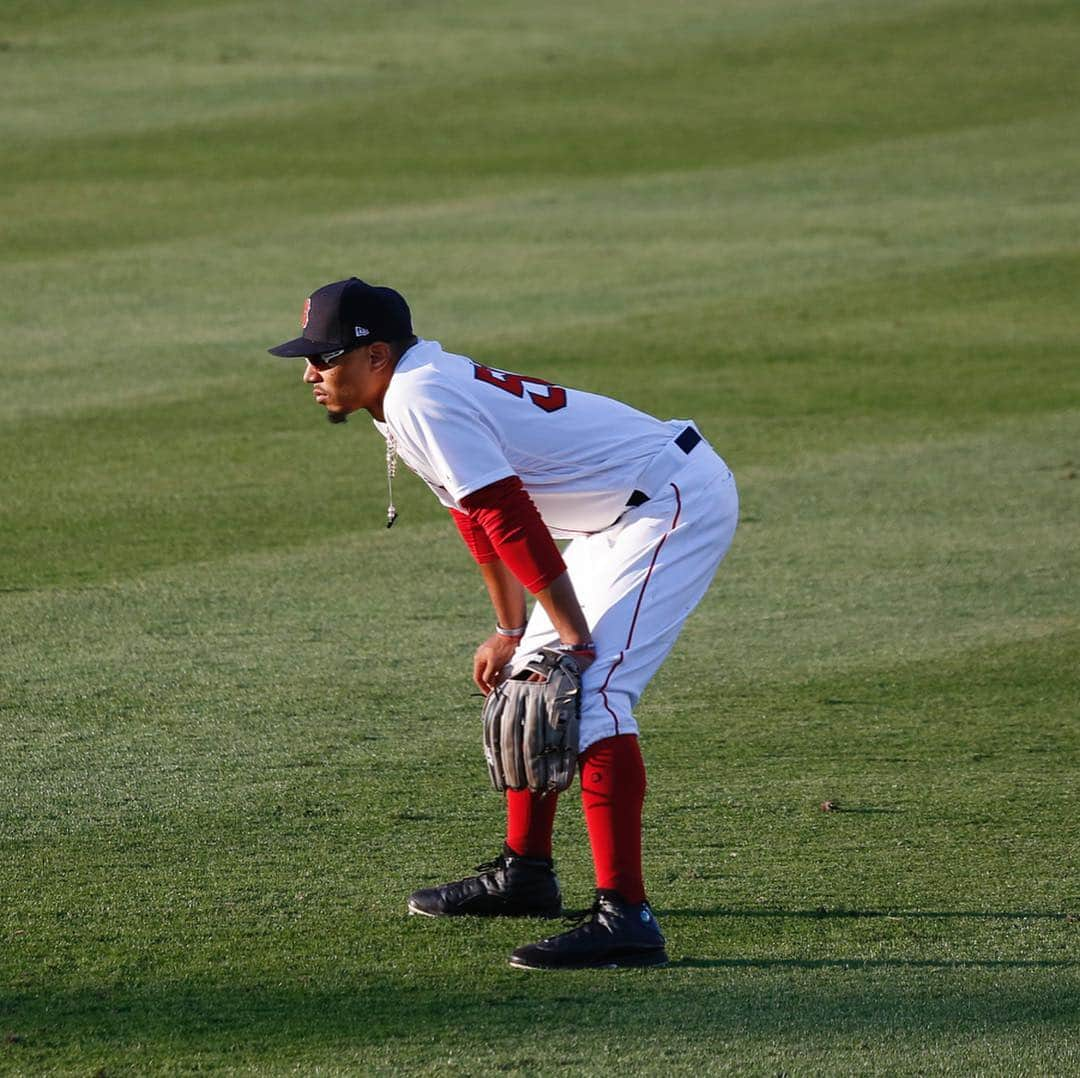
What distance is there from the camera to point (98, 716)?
614 centimetres

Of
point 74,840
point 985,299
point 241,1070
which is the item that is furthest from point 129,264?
point 241,1070

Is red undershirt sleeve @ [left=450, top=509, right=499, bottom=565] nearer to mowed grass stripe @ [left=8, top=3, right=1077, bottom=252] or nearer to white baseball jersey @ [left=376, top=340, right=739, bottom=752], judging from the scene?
white baseball jersey @ [left=376, top=340, right=739, bottom=752]

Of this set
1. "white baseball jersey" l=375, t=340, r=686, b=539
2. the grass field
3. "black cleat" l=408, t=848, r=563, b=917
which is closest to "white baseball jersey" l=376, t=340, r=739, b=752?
"white baseball jersey" l=375, t=340, r=686, b=539

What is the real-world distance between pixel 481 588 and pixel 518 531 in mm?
3700

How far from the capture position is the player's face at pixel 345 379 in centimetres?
431

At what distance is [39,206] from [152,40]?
6.66 metres

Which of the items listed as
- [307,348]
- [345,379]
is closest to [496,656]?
[345,379]

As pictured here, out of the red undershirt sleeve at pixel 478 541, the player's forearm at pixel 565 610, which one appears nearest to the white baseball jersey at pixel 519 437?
the red undershirt sleeve at pixel 478 541

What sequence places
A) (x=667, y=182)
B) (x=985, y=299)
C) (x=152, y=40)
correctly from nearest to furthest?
(x=985, y=299) → (x=667, y=182) → (x=152, y=40)

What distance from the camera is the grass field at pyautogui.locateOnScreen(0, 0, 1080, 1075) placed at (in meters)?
4.18

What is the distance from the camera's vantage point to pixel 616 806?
4.28m

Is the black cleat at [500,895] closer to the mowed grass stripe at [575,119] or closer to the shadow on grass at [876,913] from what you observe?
the shadow on grass at [876,913]

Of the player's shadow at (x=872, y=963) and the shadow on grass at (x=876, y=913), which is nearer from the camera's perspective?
the player's shadow at (x=872, y=963)

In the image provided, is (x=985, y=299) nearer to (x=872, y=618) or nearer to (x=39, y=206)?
(x=872, y=618)
